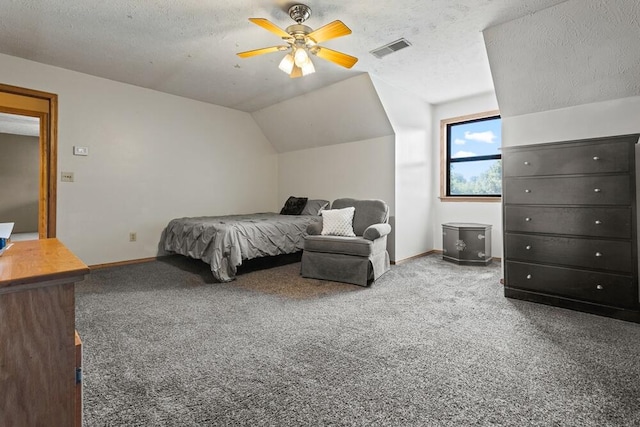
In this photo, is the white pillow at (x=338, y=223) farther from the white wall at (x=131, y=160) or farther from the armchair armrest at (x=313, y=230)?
the white wall at (x=131, y=160)

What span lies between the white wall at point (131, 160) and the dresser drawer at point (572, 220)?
4.25 metres

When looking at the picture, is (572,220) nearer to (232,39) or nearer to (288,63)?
(288,63)

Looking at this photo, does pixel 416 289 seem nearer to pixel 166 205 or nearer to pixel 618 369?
pixel 618 369

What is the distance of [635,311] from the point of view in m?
2.22

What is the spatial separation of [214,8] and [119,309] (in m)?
2.59

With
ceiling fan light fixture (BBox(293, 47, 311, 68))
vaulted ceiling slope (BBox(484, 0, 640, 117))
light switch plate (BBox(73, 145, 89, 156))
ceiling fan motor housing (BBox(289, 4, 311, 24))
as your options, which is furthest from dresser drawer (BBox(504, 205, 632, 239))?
light switch plate (BBox(73, 145, 89, 156))

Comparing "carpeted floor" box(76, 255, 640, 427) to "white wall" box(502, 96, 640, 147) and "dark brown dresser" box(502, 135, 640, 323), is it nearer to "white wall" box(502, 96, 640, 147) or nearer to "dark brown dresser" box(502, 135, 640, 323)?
"dark brown dresser" box(502, 135, 640, 323)

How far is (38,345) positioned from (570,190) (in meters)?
3.31

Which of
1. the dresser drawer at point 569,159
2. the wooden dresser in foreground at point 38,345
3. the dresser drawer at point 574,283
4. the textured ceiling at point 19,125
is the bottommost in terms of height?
the dresser drawer at point 574,283

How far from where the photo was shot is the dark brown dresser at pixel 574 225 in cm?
227

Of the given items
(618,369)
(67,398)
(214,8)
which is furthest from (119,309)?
(618,369)

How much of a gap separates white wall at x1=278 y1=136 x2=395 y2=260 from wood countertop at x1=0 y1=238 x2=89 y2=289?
3787 millimetres

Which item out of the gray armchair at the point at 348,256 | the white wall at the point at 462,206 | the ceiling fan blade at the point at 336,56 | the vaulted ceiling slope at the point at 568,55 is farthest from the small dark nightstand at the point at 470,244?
the ceiling fan blade at the point at 336,56

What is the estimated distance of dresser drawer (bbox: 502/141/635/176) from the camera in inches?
90.3
